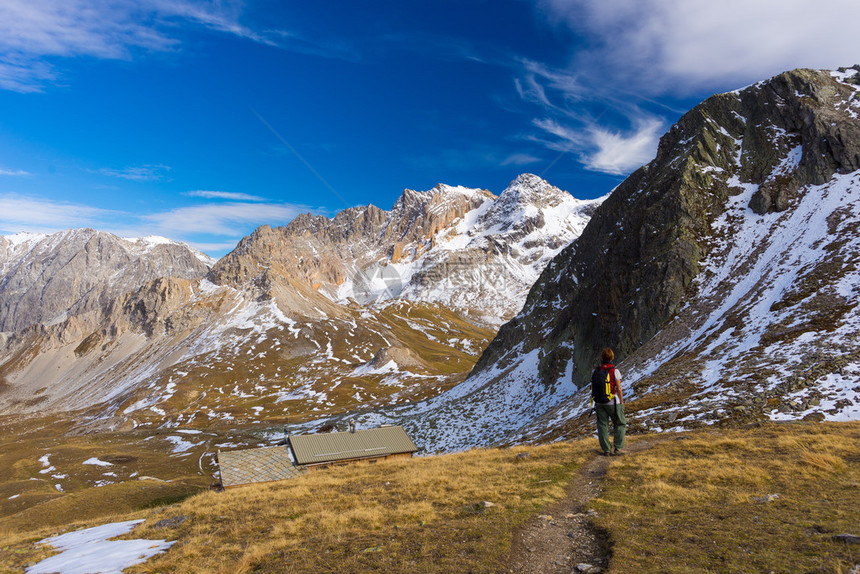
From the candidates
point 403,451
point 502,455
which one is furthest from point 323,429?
point 502,455

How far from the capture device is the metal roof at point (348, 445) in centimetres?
3972

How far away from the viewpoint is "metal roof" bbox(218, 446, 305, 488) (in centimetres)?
3225

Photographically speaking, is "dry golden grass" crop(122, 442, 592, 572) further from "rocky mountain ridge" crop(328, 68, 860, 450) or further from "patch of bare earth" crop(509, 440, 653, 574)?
"rocky mountain ridge" crop(328, 68, 860, 450)

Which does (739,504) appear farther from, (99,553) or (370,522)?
(99,553)

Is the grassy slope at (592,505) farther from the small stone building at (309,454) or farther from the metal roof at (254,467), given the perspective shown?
the small stone building at (309,454)

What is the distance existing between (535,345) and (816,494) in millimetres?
61825

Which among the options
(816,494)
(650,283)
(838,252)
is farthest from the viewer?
(650,283)

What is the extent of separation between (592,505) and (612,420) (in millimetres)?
5826

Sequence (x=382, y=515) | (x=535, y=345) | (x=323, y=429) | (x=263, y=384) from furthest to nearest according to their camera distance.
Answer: (x=263, y=384) < (x=323, y=429) < (x=535, y=345) < (x=382, y=515)

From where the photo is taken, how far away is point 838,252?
36.2 meters

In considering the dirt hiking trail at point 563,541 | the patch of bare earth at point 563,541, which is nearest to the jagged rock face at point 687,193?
the dirt hiking trail at point 563,541

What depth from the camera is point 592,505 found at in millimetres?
11820

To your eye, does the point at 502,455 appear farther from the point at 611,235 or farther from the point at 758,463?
the point at 611,235

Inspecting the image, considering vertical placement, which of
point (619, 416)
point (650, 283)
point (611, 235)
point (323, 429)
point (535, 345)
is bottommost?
point (323, 429)
